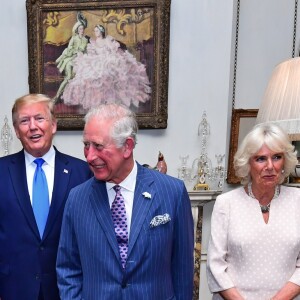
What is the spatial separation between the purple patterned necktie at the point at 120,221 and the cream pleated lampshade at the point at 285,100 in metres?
1.03

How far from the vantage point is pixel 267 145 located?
6.16 ft

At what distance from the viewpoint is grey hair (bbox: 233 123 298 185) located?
1876mm

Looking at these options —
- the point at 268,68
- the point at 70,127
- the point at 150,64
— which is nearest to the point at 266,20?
the point at 268,68

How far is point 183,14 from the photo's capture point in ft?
10.6

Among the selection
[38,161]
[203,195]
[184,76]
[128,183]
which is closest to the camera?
[128,183]

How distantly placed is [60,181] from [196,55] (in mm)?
1768

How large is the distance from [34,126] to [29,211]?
16.1 inches

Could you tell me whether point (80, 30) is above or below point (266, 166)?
above

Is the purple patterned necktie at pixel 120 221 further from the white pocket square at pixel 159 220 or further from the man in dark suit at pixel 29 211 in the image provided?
the man in dark suit at pixel 29 211

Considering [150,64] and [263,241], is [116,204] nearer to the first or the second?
[263,241]

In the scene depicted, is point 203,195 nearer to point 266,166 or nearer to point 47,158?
point 266,166

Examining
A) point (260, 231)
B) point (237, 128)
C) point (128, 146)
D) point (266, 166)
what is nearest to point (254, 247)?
point (260, 231)

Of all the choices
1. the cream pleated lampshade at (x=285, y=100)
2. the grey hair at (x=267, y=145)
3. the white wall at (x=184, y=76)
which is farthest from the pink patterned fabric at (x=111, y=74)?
A: the grey hair at (x=267, y=145)

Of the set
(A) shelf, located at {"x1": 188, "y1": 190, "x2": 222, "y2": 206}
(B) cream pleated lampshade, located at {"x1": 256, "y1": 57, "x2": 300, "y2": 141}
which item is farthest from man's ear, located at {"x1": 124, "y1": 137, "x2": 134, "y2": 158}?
(A) shelf, located at {"x1": 188, "y1": 190, "x2": 222, "y2": 206}
